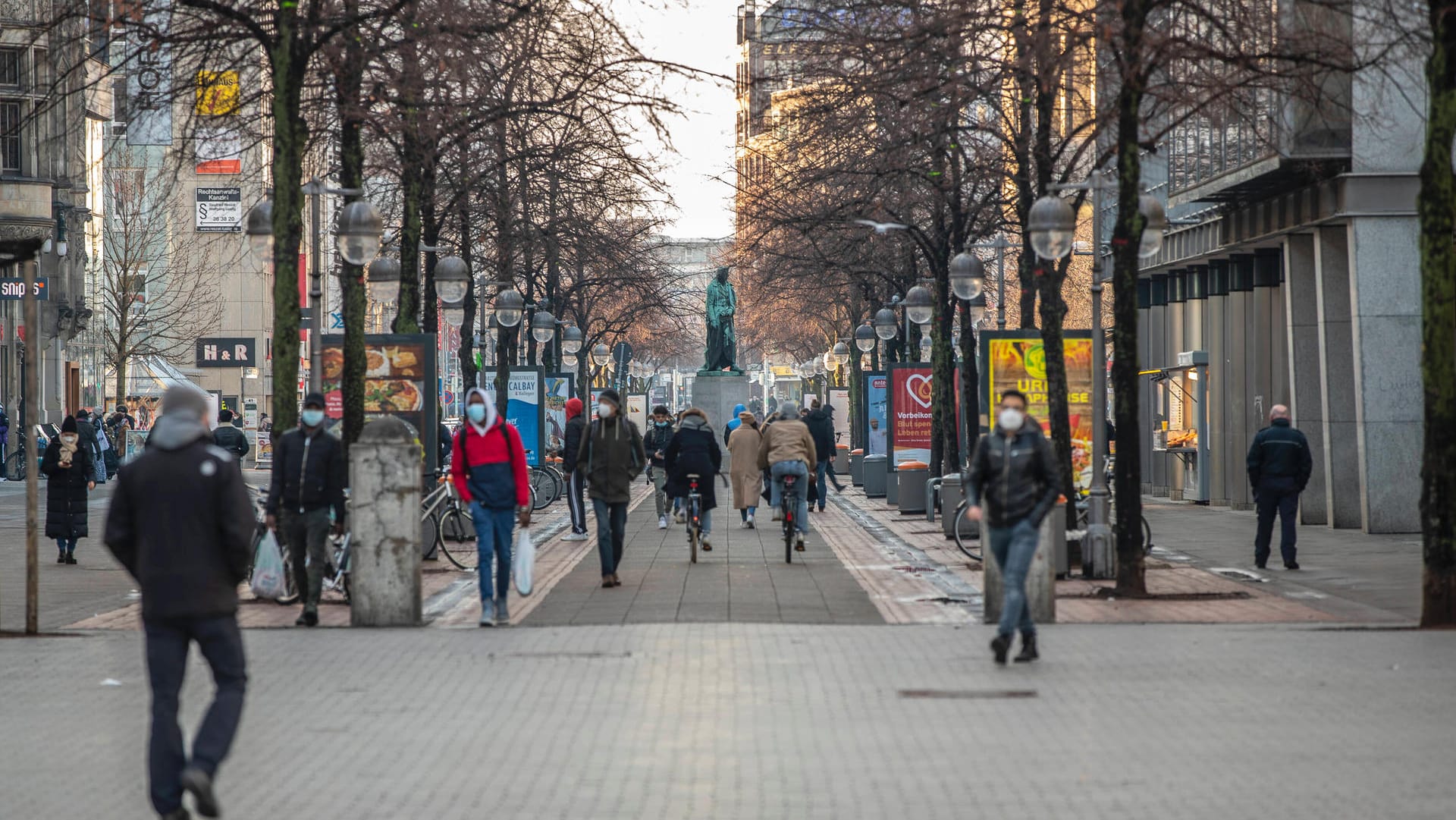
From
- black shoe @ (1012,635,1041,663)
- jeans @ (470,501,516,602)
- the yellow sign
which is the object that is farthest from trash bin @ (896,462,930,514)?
black shoe @ (1012,635,1041,663)

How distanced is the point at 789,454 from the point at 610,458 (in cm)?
536

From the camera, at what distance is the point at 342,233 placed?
19.3 m

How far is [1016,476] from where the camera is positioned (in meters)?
12.6

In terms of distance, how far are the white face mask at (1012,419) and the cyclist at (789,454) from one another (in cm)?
1029

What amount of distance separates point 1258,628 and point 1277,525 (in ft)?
49.5

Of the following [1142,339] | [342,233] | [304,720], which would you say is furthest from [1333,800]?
[1142,339]

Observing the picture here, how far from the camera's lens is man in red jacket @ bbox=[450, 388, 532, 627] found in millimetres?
15250

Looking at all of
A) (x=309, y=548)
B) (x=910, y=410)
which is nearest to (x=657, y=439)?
(x=910, y=410)

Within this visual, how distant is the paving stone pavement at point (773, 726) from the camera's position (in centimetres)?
789

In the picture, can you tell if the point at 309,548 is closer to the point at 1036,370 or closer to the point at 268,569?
the point at 268,569

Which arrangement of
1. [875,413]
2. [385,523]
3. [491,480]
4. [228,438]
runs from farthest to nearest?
[875,413] → [228,438] → [491,480] → [385,523]

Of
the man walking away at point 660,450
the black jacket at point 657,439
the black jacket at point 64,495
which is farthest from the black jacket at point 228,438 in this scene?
the black jacket at point 657,439

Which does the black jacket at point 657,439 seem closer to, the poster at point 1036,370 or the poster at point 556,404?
the poster at point 556,404

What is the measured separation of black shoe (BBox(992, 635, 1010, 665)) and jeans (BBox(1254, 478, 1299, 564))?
9.03m
